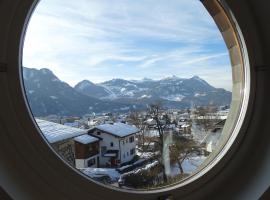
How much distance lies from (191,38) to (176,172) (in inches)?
19.6

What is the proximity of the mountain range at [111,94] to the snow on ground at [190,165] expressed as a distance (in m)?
0.20

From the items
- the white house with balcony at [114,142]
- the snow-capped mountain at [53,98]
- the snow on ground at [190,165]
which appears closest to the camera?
the snow-capped mountain at [53,98]

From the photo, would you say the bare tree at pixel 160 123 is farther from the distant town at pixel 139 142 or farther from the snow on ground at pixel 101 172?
the snow on ground at pixel 101 172

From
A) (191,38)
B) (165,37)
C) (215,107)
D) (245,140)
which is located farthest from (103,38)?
(245,140)

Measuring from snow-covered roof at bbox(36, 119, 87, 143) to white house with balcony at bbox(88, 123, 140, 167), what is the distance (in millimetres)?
56

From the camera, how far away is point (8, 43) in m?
0.81

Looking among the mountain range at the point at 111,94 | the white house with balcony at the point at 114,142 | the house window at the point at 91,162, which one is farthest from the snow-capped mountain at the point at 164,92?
the house window at the point at 91,162

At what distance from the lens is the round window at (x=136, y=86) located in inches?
37.8

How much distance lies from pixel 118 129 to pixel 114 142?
0.16ft

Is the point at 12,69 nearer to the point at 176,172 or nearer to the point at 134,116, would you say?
the point at 134,116

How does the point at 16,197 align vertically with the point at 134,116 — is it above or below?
below

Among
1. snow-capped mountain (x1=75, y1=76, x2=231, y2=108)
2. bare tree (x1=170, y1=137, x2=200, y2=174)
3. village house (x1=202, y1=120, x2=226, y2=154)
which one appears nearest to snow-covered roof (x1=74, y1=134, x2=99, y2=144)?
snow-capped mountain (x1=75, y1=76, x2=231, y2=108)

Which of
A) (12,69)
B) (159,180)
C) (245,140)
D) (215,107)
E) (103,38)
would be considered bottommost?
(159,180)

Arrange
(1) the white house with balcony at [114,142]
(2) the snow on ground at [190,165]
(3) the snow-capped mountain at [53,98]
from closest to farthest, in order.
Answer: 1. (3) the snow-capped mountain at [53,98]
2. (1) the white house with balcony at [114,142]
3. (2) the snow on ground at [190,165]
